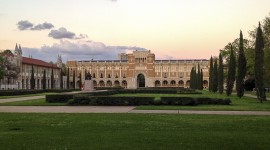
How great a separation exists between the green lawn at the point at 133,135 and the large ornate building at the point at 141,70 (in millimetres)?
121799

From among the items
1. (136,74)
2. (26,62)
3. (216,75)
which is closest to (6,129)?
(216,75)

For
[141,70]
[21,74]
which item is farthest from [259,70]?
[141,70]

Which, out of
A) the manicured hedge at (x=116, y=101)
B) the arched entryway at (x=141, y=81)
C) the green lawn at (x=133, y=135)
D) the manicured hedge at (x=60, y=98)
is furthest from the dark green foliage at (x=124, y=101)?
the arched entryway at (x=141, y=81)

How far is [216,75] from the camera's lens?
2467 inches

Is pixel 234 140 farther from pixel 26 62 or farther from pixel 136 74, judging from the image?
pixel 136 74

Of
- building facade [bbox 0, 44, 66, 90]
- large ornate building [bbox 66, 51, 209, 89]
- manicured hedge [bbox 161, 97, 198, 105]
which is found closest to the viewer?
manicured hedge [bbox 161, 97, 198, 105]

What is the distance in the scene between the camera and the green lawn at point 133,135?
1073 centimetres

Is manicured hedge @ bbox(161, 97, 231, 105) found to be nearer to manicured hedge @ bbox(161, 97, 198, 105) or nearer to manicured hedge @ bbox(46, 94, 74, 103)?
manicured hedge @ bbox(161, 97, 198, 105)

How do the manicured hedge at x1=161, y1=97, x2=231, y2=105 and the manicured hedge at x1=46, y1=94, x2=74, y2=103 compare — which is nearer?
the manicured hedge at x1=161, y1=97, x2=231, y2=105

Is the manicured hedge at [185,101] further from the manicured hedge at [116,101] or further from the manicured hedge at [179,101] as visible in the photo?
the manicured hedge at [116,101]

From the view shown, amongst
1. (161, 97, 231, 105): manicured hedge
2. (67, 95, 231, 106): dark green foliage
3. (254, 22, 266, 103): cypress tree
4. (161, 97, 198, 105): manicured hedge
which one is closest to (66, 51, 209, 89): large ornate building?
(254, 22, 266, 103): cypress tree

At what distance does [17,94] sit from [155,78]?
91.7 metres

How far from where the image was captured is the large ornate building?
14050cm

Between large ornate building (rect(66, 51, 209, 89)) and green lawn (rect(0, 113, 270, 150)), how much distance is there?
400 ft
